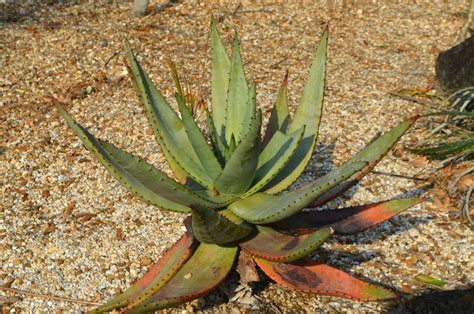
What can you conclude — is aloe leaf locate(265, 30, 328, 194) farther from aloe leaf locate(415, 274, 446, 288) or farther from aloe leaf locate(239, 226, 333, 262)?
aloe leaf locate(415, 274, 446, 288)

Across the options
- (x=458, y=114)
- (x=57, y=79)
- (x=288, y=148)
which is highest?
(x=57, y=79)

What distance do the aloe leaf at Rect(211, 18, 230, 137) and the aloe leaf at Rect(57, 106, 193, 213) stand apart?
49 centimetres

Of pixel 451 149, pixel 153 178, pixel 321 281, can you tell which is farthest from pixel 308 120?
pixel 451 149

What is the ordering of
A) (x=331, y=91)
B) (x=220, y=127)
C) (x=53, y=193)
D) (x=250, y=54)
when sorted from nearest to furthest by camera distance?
(x=220, y=127)
(x=53, y=193)
(x=331, y=91)
(x=250, y=54)

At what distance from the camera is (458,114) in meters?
3.75

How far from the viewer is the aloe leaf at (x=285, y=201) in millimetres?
2232

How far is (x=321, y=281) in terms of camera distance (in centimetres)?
250

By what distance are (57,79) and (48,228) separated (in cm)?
157

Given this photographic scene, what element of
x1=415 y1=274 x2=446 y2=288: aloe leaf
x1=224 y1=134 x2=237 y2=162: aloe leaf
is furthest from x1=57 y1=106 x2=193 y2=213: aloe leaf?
x1=415 y1=274 x2=446 y2=288: aloe leaf

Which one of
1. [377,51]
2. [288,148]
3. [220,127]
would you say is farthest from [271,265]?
[377,51]

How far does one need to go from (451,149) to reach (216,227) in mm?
1794

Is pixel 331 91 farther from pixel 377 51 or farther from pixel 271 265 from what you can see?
pixel 271 265

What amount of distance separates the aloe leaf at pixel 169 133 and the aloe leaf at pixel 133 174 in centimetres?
17

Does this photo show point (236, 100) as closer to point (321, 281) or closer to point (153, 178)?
point (153, 178)
